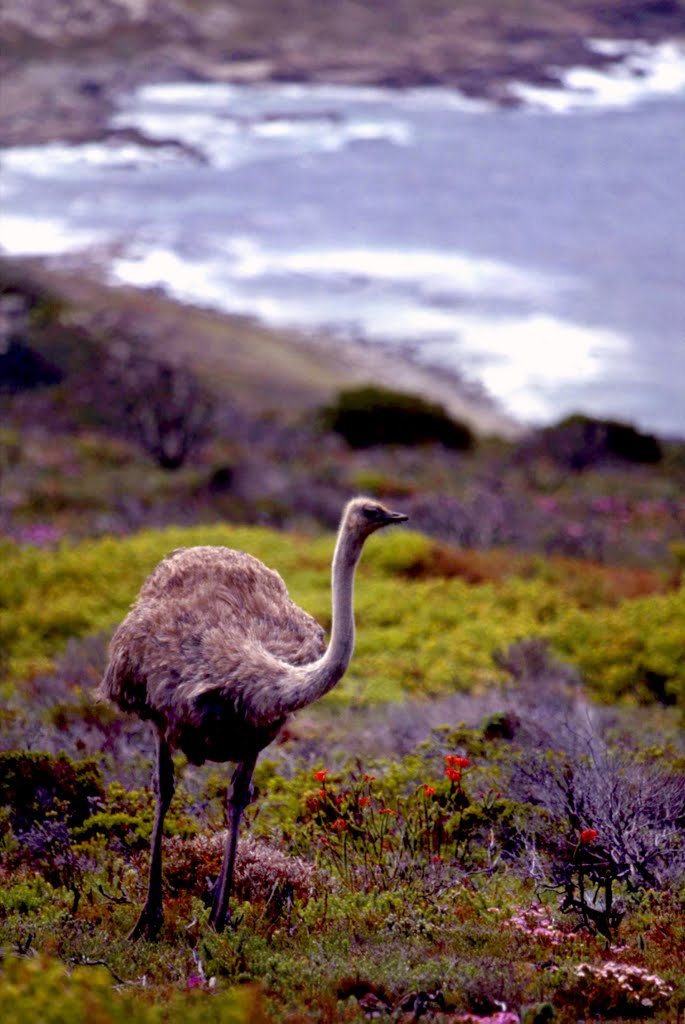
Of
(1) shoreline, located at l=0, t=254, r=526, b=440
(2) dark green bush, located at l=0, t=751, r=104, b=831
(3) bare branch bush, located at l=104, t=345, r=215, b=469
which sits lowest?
(1) shoreline, located at l=0, t=254, r=526, b=440

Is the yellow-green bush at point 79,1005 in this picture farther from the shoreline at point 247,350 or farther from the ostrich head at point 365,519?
the shoreline at point 247,350

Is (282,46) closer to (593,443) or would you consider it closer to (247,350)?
(247,350)

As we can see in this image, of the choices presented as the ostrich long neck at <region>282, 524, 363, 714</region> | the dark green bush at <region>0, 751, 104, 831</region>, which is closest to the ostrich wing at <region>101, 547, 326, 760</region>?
the ostrich long neck at <region>282, 524, 363, 714</region>

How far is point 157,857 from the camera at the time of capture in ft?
20.3

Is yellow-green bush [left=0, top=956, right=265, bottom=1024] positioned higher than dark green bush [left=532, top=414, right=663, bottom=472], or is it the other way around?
yellow-green bush [left=0, top=956, right=265, bottom=1024]

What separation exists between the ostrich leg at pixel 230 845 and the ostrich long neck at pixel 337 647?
2.02ft

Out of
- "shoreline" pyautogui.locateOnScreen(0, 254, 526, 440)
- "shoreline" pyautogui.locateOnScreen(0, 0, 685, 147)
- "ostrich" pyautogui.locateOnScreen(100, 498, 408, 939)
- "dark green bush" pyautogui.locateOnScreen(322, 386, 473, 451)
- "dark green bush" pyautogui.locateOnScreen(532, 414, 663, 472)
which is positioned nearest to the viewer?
"ostrich" pyautogui.locateOnScreen(100, 498, 408, 939)

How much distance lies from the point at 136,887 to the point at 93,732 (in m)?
2.37

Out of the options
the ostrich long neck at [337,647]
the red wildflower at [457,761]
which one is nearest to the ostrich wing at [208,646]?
the ostrich long neck at [337,647]

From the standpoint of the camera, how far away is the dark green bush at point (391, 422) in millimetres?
30922

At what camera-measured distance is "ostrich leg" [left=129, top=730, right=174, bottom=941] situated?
19.8 feet

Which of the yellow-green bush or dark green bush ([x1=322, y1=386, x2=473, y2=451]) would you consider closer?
the yellow-green bush

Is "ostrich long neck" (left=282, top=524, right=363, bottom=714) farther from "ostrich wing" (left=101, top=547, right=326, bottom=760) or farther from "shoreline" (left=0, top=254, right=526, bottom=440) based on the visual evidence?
"shoreline" (left=0, top=254, right=526, bottom=440)

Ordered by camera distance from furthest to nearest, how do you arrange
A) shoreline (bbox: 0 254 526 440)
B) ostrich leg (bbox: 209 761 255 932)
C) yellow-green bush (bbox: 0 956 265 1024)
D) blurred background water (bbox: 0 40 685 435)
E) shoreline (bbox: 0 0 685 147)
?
shoreline (bbox: 0 0 685 147) < blurred background water (bbox: 0 40 685 435) < shoreline (bbox: 0 254 526 440) < ostrich leg (bbox: 209 761 255 932) < yellow-green bush (bbox: 0 956 265 1024)
